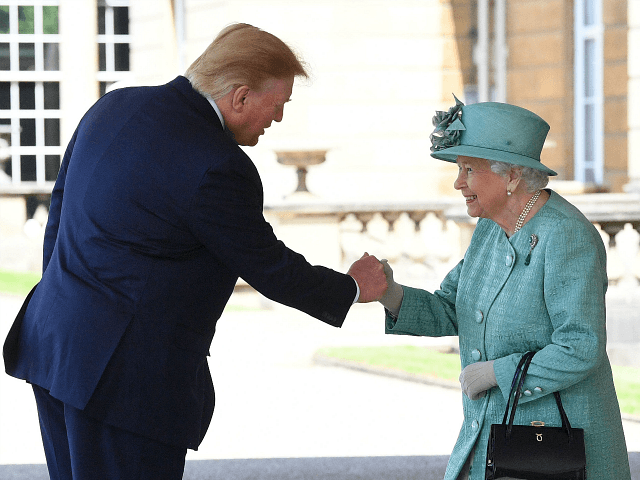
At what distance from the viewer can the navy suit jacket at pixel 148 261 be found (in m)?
2.61

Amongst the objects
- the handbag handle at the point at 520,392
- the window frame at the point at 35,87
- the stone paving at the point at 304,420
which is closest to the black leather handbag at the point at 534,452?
the handbag handle at the point at 520,392

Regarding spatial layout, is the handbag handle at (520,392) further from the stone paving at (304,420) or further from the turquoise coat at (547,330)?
the stone paving at (304,420)

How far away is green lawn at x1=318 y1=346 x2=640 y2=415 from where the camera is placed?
22.2 ft

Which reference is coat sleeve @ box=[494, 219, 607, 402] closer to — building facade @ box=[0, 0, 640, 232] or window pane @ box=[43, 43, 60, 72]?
building facade @ box=[0, 0, 640, 232]

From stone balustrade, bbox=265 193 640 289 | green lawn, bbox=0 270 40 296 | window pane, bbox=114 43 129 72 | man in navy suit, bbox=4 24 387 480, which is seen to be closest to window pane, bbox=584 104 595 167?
stone balustrade, bbox=265 193 640 289

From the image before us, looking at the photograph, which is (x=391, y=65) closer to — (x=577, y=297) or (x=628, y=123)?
(x=628, y=123)

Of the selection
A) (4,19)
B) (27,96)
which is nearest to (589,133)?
(27,96)

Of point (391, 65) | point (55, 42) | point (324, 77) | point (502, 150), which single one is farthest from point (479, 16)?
point (502, 150)

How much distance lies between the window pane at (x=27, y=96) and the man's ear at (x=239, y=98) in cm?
1666

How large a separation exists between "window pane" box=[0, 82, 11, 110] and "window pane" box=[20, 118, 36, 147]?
0.48 meters

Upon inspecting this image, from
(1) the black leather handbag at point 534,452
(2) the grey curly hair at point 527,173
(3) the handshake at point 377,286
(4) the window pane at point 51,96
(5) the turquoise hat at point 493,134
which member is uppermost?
(4) the window pane at point 51,96

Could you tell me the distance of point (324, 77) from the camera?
13594 millimetres

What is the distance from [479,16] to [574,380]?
454 inches

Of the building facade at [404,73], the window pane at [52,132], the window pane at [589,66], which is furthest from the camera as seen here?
the window pane at [52,132]
